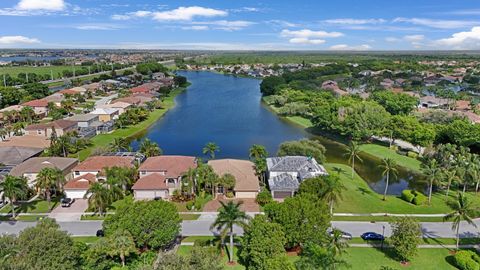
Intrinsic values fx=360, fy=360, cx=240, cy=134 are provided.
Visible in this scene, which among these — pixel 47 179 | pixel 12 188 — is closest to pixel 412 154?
pixel 47 179

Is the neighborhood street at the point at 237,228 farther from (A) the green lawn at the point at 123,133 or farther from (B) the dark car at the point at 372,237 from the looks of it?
(A) the green lawn at the point at 123,133

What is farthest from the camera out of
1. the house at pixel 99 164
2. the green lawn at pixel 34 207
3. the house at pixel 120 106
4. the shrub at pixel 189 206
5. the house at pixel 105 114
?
the house at pixel 120 106

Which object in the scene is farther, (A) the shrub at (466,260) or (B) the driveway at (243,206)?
(B) the driveway at (243,206)

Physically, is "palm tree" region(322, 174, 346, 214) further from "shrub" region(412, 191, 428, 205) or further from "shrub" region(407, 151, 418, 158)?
"shrub" region(407, 151, 418, 158)

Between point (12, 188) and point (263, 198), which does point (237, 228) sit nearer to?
point (263, 198)

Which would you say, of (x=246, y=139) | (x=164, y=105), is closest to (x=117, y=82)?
(x=164, y=105)

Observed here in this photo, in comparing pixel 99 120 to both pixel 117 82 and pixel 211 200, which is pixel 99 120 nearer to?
pixel 211 200

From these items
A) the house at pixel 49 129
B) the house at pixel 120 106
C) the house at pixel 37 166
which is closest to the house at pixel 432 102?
the house at pixel 120 106
